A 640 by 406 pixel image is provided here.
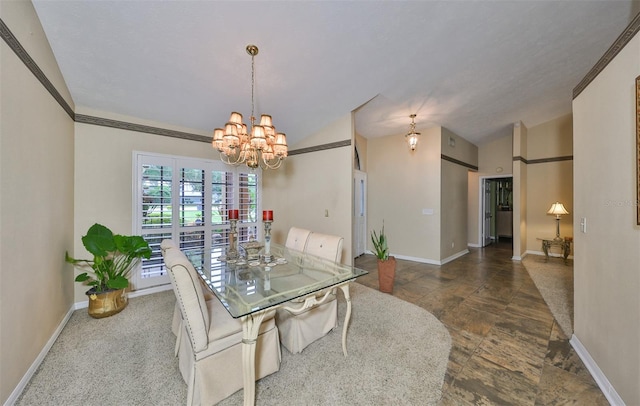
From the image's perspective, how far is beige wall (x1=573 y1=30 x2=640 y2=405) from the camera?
1414mm

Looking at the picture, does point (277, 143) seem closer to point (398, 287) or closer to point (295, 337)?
point (295, 337)

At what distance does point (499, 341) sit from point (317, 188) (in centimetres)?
306

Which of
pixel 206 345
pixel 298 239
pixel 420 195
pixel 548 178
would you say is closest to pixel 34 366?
pixel 206 345

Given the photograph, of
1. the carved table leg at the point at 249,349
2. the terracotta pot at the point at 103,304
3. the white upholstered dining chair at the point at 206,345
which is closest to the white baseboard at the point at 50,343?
the terracotta pot at the point at 103,304

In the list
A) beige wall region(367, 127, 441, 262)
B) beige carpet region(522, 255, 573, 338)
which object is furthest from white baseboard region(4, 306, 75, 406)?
beige wall region(367, 127, 441, 262)

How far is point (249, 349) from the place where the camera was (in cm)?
142

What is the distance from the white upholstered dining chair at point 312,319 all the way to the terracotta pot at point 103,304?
2.10m

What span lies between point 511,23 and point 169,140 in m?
4.46

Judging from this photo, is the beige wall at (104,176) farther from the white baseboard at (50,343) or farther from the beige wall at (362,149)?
the beige wall at (362,149)

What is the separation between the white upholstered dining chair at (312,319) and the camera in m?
2.02

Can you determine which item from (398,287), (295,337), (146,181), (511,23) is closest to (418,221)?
(398,287)

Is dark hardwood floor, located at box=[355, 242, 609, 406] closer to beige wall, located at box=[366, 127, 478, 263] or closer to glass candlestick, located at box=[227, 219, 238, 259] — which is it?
beige wall, located at box=[366, 127, 478, 263]

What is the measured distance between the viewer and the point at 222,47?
2283 mm

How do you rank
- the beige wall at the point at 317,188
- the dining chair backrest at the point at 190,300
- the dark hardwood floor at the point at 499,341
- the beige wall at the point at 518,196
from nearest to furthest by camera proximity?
the dining chair backrest at the point at 190,300 → the dark hardwood floor at the point at 499,341 → the beige wall at the point at 317,188 → the beige wall at the point at 518,196
